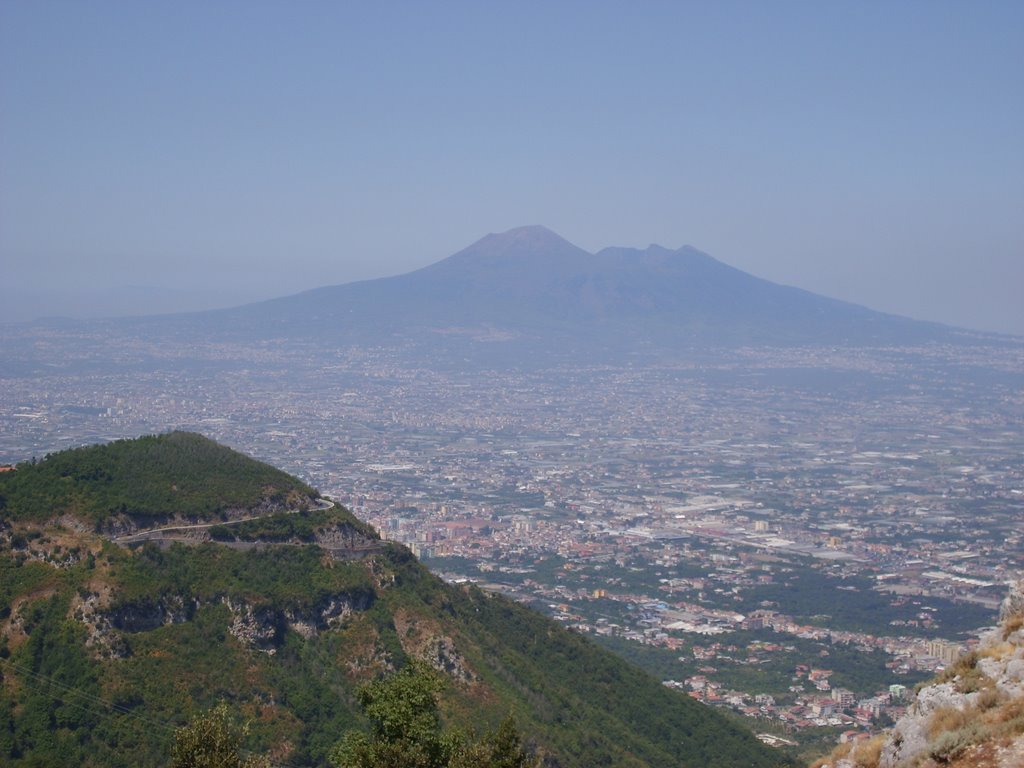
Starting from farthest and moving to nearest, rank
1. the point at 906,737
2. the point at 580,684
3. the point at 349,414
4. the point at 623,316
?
1. the point at 623,316
2. the point at 349,414
3. the point at 580,684
4. the point at 906,737

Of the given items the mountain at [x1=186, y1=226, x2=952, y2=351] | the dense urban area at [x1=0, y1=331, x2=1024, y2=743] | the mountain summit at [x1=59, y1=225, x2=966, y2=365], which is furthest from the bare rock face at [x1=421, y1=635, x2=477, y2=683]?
the mountain at [x1=186, y1=226, x2=952, y2=351]

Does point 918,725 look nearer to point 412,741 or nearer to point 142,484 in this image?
point 412,741

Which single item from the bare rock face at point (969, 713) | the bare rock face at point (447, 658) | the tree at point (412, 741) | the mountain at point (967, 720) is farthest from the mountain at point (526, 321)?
the bare rock face at point (969, 713)

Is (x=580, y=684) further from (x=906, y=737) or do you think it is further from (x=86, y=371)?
(x=86, y=371)

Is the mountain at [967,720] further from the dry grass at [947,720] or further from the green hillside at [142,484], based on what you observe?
the green hillside at [142,484]

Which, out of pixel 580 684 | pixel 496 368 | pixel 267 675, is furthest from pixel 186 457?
pixel 496 368

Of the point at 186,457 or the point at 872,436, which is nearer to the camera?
the point at 186,457

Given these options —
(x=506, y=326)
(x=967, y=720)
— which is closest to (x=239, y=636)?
(x=967, y=720)

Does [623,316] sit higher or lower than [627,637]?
A: higher
